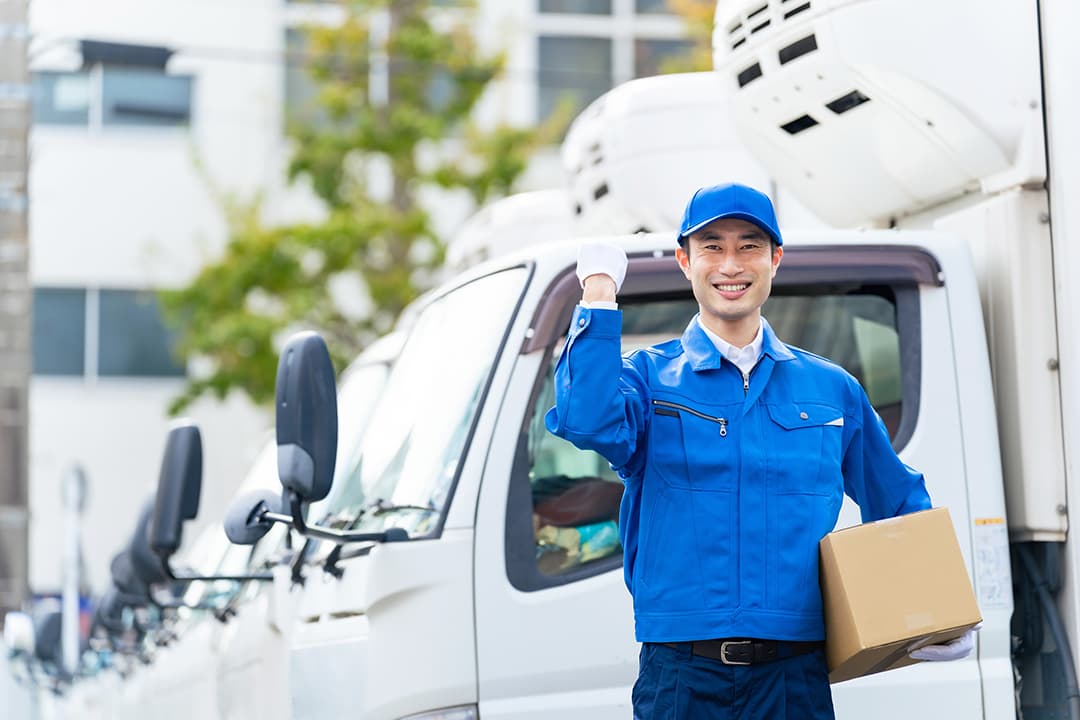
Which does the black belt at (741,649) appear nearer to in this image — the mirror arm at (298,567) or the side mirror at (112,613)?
the mirror arm at (298,567)

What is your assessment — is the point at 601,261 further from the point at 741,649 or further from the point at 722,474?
the point at 741,649

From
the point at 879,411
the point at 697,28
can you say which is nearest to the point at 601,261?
the point at 879,411

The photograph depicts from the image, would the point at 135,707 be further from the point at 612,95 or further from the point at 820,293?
the point at 820,293

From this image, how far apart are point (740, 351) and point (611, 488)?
3.10 ft

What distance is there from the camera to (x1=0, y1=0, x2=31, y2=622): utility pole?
8.88 meters

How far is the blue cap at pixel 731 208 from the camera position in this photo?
3.21 metres

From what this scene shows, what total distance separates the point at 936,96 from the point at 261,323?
11046 millimetres

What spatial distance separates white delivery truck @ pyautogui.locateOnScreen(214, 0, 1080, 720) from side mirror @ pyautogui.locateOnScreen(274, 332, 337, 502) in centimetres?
1

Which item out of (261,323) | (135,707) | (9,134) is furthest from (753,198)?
(261,323)

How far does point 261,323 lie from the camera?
1461cm

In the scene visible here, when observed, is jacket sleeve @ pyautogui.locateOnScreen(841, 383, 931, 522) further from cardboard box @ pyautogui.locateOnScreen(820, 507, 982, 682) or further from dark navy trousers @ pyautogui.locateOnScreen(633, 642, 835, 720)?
dark navy trousers @ pyautogui.locateOnScreen(633, 642, 835, 720)

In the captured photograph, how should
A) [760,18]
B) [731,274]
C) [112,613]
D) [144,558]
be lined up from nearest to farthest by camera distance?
[731,274]
[760,18]
[144,558]
[112,613]

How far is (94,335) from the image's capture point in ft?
62.5

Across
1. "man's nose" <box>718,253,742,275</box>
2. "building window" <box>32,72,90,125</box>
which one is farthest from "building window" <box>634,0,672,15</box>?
"man's nose" <box>718,253,742,275</box>
